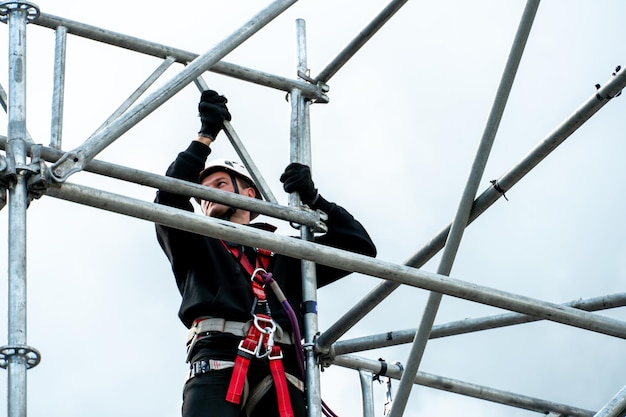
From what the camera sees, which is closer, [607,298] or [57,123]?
[57,123]

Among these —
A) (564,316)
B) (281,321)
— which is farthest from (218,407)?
(564,316)

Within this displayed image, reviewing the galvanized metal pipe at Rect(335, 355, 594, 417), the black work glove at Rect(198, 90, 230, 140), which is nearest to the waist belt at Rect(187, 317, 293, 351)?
the galvanized metal pipe at Rect(335, 355, 594, 417)

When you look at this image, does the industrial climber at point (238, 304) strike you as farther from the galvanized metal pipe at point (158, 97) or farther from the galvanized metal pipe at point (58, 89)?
the galvanized metal pipe at point (158, 97)

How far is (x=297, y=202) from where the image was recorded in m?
8.66

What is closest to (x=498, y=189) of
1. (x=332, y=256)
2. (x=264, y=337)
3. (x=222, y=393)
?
(x=332, y=256)

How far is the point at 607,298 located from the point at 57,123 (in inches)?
129

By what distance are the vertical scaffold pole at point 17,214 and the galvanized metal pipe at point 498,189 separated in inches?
83.6

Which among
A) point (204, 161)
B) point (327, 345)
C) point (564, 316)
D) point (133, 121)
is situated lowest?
point (564, 316)

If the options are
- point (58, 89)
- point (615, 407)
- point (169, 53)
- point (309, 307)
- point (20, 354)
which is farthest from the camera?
point (169, 53)

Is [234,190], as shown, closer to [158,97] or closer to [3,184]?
[158,97]

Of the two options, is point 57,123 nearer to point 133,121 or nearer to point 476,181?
point 133,121

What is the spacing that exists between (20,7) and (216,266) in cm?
195

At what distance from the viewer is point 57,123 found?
7738 mm

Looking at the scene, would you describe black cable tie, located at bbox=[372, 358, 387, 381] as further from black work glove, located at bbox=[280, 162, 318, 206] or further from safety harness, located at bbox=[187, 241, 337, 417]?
black work glove, located at bbox=[280, 162, 318, 206]
